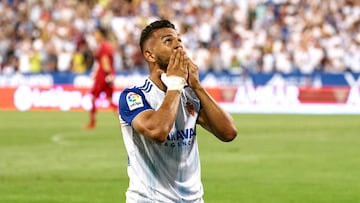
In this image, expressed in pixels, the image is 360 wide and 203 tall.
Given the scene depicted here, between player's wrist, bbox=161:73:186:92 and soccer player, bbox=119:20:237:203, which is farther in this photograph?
soccer player, bbox=119:20:237:203

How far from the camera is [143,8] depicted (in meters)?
32.9

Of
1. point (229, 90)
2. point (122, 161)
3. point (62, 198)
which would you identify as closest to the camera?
point (62, 198)

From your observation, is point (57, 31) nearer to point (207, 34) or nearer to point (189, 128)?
point (207, 34)

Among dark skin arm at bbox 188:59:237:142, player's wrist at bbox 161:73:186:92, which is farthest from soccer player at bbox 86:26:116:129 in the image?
player's wrist at bbox 161:73:186:92

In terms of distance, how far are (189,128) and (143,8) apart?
27.5m

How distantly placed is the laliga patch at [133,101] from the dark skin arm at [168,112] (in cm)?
17

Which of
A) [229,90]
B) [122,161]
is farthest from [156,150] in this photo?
[229,90]

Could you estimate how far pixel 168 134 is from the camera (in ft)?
18.1

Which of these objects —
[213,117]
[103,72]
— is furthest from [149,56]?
[103,72]

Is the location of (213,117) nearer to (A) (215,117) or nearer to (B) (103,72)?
(A) (215,117)

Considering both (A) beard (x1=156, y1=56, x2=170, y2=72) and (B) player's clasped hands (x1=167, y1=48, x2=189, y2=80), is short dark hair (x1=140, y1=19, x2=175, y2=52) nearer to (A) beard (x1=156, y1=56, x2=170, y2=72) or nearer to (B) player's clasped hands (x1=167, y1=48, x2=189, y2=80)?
(A) beard (x1=156, y1=56, x2=170, y2=72)

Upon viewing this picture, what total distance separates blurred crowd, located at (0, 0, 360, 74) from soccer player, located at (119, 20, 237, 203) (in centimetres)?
2364

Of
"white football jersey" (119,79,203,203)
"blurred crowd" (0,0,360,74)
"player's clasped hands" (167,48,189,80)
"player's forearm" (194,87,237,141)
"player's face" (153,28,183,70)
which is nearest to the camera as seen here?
"player's clasped hands" (167,48,189,80)

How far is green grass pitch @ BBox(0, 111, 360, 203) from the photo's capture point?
1155 cm
